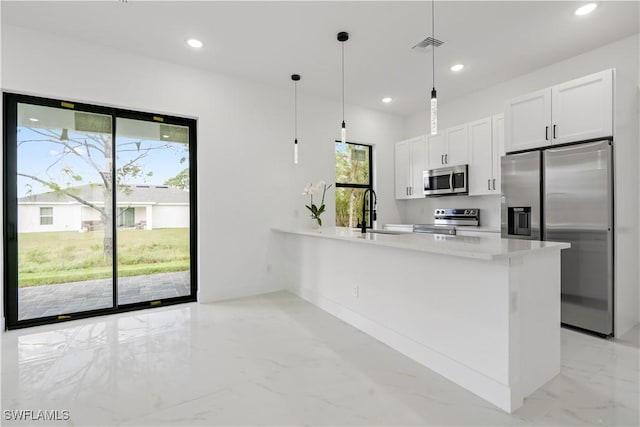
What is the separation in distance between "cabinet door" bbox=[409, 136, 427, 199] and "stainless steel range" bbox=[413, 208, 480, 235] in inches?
18.0

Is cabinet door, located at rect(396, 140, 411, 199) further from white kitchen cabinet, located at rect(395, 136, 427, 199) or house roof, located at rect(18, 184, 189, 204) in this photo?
house roof, located at rect(18, 184, 189, 204)

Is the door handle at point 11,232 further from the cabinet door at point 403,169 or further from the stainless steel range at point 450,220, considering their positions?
the cabinet door at point 403,169

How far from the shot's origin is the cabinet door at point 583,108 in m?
2.82

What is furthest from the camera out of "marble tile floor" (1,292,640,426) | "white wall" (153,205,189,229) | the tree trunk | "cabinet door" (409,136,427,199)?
"cabinet door" (409,136,427,199)

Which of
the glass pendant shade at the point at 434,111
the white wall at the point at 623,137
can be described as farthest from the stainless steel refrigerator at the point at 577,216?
the glass pendant shade at the point at 434,111

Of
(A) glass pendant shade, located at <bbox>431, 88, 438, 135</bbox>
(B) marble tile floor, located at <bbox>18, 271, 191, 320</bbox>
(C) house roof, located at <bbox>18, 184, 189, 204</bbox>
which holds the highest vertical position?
(A) glass pendant shade, located at <bbox>431, 88, 438, 135</bbox>

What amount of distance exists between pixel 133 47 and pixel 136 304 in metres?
2.88

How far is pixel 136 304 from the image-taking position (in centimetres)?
364

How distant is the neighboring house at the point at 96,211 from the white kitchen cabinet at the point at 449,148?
12.2ft

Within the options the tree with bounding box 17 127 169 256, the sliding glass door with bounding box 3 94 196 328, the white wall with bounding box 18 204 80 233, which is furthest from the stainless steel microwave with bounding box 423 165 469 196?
the white wall with bounding box 18 204 80 233

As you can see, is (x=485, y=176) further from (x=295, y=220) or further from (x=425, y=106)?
(x=295, y=220)

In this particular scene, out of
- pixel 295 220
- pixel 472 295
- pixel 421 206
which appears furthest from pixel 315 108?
pixel 472 295

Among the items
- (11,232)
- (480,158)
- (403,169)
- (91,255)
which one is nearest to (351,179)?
(403,169)

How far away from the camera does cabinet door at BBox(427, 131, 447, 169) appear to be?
4.84 meters
